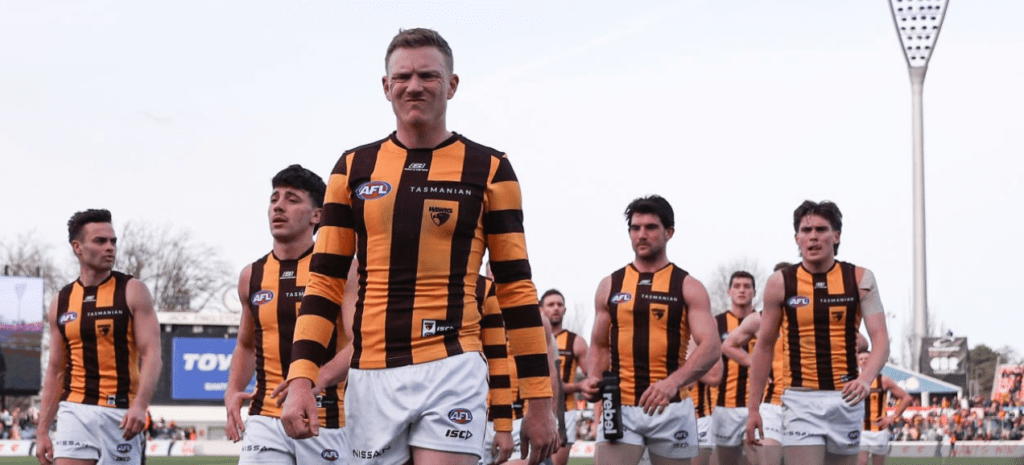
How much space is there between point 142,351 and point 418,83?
550 centimetres

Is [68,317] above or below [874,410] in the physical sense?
above

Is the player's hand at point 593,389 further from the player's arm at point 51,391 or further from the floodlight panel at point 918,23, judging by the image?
the floodlight panel at point 918,23

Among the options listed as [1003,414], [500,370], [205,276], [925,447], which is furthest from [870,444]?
[205,276]

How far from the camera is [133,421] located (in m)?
9.24

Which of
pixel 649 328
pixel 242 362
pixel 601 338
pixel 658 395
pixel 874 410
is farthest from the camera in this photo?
pixel 874 410

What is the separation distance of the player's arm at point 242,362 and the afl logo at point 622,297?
327cm

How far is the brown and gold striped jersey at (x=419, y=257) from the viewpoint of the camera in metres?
4.73

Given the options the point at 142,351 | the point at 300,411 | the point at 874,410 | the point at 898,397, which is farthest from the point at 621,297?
the point at 898,397

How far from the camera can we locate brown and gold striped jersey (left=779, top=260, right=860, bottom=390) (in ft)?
31.8

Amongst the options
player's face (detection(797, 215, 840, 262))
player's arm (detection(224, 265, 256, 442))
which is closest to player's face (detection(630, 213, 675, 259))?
player's face (detection(797, 215, 840, 262))

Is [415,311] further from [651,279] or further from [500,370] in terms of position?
[651,279]

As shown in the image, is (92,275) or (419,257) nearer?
(419,257)

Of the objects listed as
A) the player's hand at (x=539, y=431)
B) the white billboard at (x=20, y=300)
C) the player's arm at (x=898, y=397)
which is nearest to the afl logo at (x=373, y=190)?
the player's hand at (x=539, y=431)

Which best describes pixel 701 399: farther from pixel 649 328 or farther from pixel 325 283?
pixel 325 283
